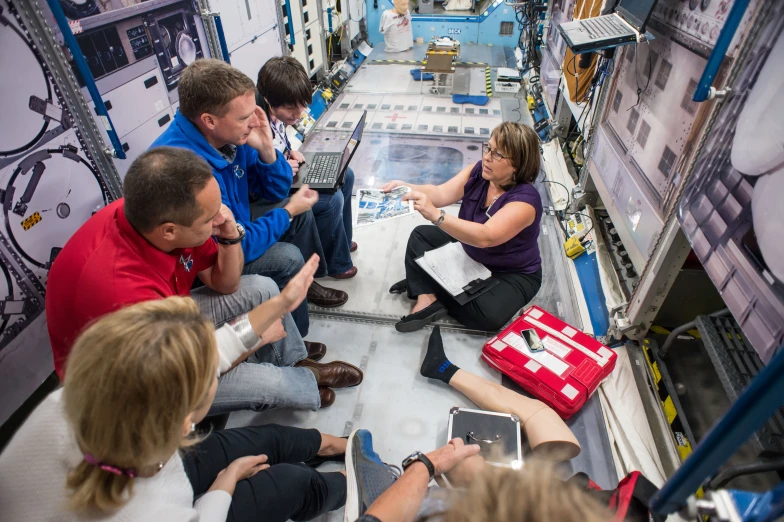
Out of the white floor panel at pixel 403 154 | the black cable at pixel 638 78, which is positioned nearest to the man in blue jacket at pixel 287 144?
the white floor panel at pixel 403 154

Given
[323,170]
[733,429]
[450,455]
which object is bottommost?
[450,455]

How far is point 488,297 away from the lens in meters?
2.35

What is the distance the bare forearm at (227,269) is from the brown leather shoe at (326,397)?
26.7 inches

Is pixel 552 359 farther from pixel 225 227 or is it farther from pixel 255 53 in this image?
pixel 255 53

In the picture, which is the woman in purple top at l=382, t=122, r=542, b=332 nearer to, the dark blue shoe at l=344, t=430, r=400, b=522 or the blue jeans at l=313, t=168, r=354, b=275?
the blue jeans at l=313, t=168, r=354, b=275

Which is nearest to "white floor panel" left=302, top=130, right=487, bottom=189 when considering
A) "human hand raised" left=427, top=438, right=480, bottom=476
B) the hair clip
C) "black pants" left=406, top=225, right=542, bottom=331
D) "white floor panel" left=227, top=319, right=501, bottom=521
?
"black pants" left=406, top=225, right=542, bottom=331

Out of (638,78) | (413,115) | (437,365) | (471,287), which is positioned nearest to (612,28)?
(638,78)

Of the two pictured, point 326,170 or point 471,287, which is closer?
point 471,287

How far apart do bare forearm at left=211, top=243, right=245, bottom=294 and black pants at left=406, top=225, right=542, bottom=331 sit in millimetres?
1113

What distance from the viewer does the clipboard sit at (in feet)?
7.68

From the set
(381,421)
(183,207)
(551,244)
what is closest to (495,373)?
(381,421)

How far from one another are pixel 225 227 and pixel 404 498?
1.22m

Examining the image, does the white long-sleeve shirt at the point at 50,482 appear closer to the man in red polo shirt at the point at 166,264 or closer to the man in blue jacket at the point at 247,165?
the man in red polo shirt at the point at 166,264

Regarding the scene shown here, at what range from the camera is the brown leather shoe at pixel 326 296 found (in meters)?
2.64
